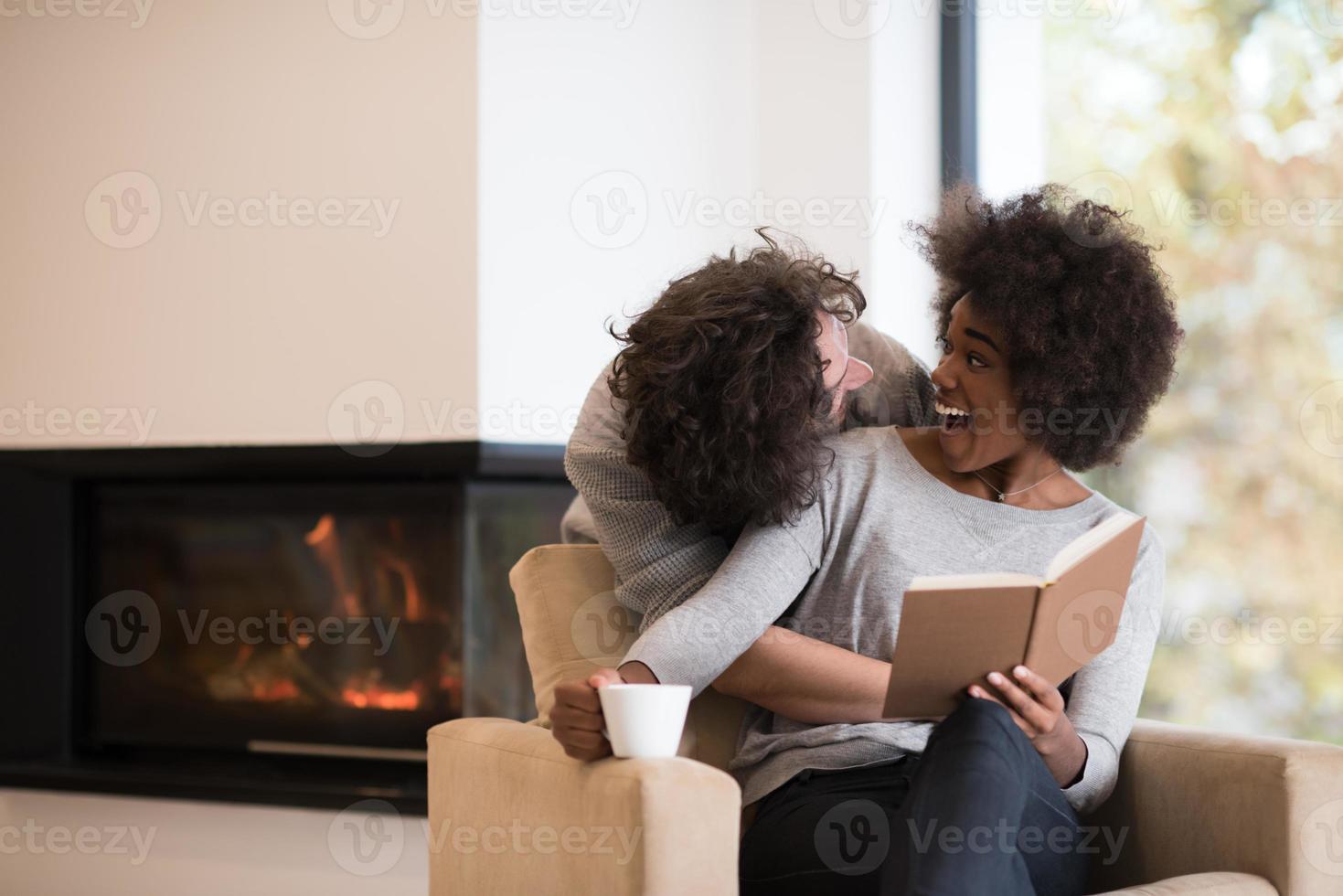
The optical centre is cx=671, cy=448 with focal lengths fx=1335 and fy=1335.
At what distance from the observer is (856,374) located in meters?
1.75

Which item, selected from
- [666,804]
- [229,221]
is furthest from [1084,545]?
[229,221]

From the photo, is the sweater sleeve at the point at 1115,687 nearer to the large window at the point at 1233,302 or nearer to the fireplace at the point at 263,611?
the fireplace at the point at 263,611

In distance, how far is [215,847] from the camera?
3.09 metres

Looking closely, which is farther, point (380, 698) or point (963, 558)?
point (380, 698)

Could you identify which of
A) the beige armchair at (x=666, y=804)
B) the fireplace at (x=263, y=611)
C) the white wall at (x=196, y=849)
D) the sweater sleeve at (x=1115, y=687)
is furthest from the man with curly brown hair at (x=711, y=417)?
the white wall at (x=196, y=849)

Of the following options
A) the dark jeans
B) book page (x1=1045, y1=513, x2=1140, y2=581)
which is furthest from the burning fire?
book page (x1=1045, y1=513, x2=1140, y2=581)

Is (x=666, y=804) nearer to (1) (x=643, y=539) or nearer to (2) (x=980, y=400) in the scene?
(1) (x=643, y=539)

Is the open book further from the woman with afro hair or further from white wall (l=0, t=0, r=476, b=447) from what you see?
white wall (l=0, t=0, r=476, b=447)

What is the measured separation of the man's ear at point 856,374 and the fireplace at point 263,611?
3.94 feet

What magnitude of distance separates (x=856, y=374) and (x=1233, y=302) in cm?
185

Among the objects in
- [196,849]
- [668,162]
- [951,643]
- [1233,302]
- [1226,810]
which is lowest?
[196,849]

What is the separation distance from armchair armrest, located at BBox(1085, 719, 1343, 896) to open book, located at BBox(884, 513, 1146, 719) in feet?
0.86

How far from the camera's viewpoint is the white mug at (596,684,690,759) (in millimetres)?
1321

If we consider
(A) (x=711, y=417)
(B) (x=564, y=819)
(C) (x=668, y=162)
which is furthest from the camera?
(C) (x=668, y=162)
